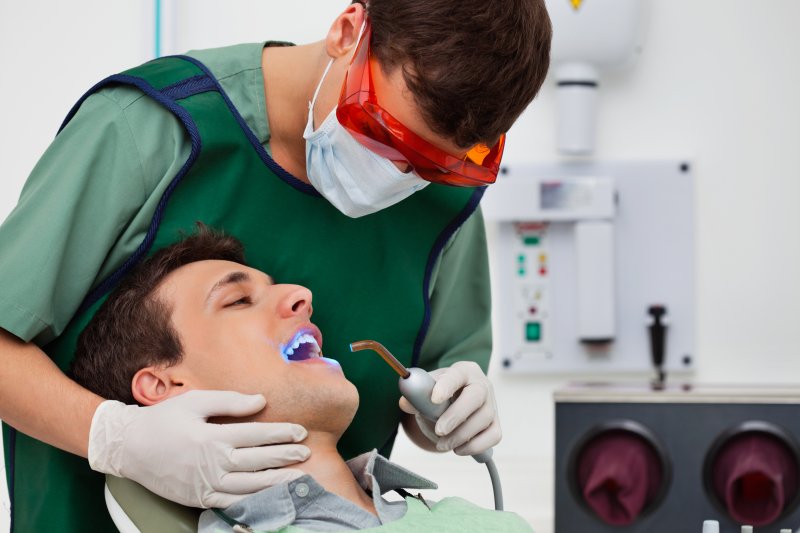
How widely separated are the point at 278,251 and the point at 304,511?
16.2 inches

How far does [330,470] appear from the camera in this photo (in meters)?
1.38

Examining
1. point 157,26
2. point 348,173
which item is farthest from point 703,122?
point 348,173

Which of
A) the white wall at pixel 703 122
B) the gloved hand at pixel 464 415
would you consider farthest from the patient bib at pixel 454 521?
the white wall at pixel 703 122

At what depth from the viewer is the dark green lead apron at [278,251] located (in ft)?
4.64

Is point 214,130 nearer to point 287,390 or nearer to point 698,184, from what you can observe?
point 287,390

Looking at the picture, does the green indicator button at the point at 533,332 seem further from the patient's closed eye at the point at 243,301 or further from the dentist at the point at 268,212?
the patient's closed eye at the point at 243,301

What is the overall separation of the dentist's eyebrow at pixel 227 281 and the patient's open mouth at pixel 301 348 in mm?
120

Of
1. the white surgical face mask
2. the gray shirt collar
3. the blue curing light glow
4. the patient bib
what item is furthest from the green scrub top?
the blue curing light glow

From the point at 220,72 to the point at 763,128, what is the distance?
178 centimetres

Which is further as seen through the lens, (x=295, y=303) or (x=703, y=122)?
(x=703, y=122)

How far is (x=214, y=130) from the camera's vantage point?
4.72ft

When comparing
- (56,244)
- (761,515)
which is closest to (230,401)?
(56,244)

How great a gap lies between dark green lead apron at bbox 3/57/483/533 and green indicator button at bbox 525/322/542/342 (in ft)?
3.60

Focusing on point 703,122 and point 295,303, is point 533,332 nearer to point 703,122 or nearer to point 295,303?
point 703,122
